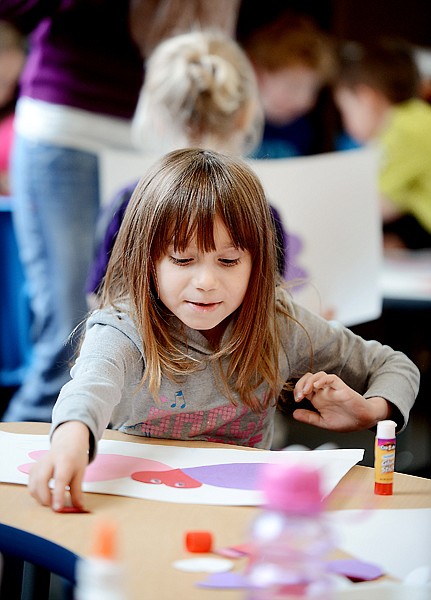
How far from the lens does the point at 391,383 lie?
1.37 metres

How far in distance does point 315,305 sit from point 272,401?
0.82 metres

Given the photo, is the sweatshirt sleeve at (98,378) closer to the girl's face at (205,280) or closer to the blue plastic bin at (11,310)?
the girl's face at (205,280)

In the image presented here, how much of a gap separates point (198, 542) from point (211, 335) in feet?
1.54

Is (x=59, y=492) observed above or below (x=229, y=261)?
below

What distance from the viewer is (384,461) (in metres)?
1.14

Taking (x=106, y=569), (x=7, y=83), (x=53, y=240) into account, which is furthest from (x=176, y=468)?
(x=7, y=83)

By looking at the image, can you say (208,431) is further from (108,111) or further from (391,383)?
(108,111)

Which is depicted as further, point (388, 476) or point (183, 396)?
point (183, 396)

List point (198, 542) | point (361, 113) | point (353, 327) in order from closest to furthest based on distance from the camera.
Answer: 1. point (198, 542)
2. point (353, 327)
3. point (361, 113)

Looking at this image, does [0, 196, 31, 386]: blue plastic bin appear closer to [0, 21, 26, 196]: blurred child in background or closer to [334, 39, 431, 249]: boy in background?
[0, 21, 26, 196]: blurred child in background

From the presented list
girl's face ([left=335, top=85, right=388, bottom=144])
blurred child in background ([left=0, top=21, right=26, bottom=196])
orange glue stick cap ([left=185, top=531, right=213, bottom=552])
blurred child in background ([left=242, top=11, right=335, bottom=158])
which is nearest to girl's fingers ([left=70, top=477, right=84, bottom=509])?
orange glue stick cap ([left=185, top=531, right=213, bottom=552])

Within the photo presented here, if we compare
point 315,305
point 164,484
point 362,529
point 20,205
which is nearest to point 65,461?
point 164,484

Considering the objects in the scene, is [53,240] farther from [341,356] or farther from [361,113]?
[361,113]

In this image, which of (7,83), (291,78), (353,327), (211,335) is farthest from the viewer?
(291,78)
